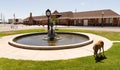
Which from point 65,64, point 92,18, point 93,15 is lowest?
point 65,64

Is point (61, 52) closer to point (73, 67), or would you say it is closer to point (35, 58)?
point (35, 58)

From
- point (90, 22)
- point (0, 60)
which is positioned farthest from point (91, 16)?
point (0, 60)

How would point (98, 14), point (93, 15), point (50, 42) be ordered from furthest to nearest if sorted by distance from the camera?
point (93, 15)
point (98, 14)
point (50, 42)

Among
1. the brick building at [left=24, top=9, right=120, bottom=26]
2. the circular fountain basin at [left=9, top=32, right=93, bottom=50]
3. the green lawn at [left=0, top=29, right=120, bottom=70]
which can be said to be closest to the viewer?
the green lawn at [left=0, top=29, right=120, bottom=70]

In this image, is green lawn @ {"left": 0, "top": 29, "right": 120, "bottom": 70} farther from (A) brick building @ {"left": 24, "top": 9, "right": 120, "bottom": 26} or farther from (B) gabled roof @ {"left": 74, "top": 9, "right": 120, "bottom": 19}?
(B) gabled roof @ {"left": 74, "top": 9, "right": 120, "bottom": 19}

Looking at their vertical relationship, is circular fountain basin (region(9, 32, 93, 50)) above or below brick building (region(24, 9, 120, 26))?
below

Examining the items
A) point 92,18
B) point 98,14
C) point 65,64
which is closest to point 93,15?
point 92,18

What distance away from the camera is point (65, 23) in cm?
6219

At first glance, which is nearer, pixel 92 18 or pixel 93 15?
pixel 92 18

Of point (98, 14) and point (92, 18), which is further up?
point (98, 14)

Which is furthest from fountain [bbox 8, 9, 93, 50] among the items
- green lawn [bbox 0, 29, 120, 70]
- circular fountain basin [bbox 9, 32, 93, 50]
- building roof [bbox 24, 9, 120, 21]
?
building roof [bbox 24, 9, 120, 21]

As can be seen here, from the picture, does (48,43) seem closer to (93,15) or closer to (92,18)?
(92,18)

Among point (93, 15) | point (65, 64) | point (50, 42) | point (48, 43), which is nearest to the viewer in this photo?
point (65, 64)

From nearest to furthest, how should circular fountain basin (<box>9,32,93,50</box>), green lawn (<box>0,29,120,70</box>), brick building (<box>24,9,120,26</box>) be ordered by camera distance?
green lawn (<box>0,29,120,70</box>)
circular fountain basin (<box>9,32,93,50</box>)
brick building (<box>24,9,120,26</box>)
